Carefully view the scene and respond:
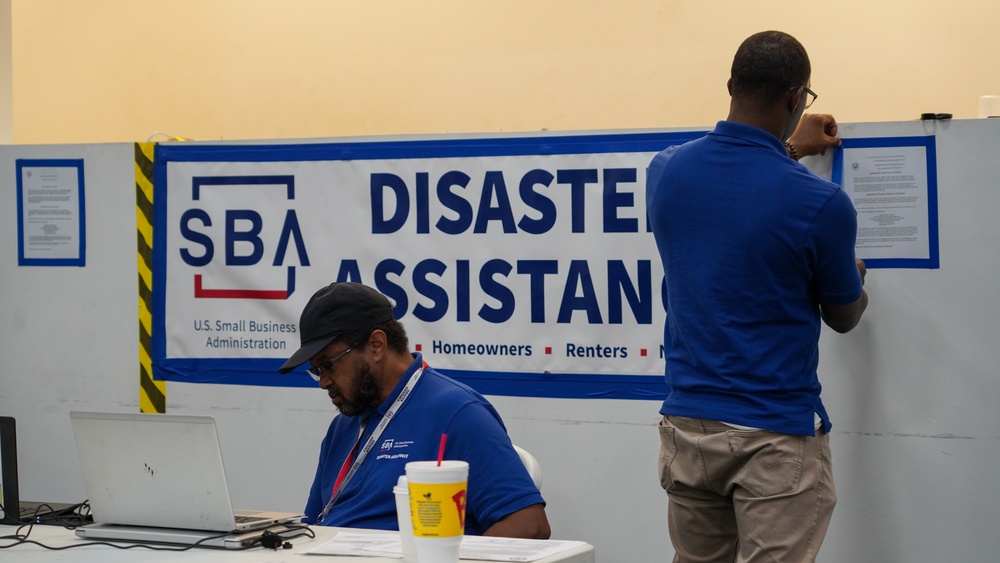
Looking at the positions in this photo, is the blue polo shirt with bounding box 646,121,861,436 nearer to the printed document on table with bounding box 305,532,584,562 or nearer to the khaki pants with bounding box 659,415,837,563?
the khaki pants with bounding box 659,415,837,563

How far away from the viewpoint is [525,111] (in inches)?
205

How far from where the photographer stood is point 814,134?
3.22 metres

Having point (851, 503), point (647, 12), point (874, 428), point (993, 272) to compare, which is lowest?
point (851, 503)

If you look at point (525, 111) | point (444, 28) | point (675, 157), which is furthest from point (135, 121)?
point (675, 157)

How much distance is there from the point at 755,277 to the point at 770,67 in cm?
44

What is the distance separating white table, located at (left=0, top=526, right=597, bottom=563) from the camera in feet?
6.18

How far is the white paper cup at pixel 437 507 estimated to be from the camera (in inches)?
63.3

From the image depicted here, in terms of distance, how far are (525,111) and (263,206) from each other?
5.55ft

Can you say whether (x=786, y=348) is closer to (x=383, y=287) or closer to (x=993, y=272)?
(x=993, y=272)

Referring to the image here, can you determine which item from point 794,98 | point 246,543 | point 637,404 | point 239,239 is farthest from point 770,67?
point 239,239

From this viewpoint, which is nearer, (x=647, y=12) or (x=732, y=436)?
(x=732, y=436)

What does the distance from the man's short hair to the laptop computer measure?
1.27 m

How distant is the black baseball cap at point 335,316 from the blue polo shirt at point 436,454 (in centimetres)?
16

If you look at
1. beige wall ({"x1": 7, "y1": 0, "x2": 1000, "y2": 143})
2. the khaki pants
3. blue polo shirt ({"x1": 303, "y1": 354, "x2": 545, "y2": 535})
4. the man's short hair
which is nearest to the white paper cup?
blue polo shirt ({"x1": 303, "y1": 354, "x2": 545, "y2": 535})
